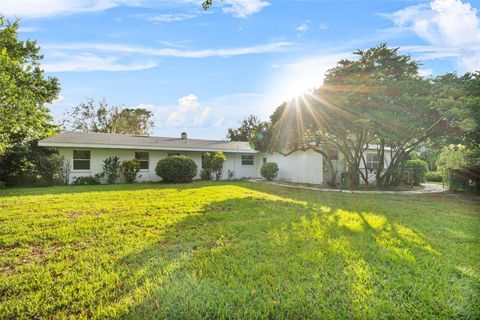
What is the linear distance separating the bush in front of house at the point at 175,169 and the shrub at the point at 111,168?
2.38 meters

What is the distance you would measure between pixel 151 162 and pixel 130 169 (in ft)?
6.07

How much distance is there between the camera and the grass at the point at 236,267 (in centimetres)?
241

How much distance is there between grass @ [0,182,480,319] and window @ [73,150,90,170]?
9.01 meters

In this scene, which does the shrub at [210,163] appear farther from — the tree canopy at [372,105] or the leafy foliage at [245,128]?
the leafy foliage at [245,128]

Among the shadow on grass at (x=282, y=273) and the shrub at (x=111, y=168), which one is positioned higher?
the shrub at (x=111, y=168)

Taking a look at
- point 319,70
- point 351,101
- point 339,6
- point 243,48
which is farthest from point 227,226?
point 319,70

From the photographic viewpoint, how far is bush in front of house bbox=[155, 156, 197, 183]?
14.9 meters

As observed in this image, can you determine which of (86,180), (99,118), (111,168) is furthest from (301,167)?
(99,118)

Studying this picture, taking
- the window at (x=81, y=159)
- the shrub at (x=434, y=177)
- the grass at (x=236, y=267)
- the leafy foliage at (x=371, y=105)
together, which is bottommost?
the grass at (x=236, y=267)

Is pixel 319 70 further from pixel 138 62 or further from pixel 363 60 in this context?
pixel 138 62

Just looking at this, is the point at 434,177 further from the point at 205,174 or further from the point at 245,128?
the point at 245,128

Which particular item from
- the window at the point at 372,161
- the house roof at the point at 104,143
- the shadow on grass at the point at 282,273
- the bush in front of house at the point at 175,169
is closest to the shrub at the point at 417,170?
the window at the point at 372,161

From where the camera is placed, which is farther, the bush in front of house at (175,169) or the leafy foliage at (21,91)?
the bush in front of house at (175,169)

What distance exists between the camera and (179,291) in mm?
2643
